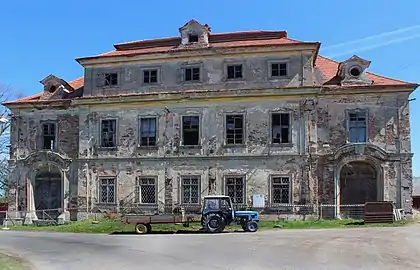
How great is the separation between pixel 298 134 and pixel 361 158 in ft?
12.7

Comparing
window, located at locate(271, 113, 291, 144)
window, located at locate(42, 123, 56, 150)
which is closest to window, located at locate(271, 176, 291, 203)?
window, located at locate(271, 113, 291, 144)

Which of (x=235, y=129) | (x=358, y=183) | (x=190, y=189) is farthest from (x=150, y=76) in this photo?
(x=358, y=183)

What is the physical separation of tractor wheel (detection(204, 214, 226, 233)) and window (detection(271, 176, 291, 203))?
653 centimetres

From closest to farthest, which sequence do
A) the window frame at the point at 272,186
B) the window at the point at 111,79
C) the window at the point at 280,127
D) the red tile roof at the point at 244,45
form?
the window frame at the point at 272,186 < the window at the point at 280,127 < the red tile roof at the point at 244,45 < the window at the point at 111,79

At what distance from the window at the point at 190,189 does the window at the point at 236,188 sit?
1912 mm

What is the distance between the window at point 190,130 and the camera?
3288 centimetres

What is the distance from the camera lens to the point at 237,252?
667 inches

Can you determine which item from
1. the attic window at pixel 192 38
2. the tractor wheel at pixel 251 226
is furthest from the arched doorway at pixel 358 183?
the attic window at pixel 192 38

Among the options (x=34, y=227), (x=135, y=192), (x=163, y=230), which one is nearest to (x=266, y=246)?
(x=163, y=230)

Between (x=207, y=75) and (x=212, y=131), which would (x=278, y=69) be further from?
(x=212, y=131)

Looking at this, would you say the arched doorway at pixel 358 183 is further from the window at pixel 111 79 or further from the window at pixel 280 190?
the window at pixel 111 79

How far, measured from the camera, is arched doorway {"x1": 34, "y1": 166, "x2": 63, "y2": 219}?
116 ft

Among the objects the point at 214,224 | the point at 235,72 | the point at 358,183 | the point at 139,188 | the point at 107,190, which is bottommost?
the point at 214,224

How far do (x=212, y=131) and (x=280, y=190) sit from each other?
217 inches
